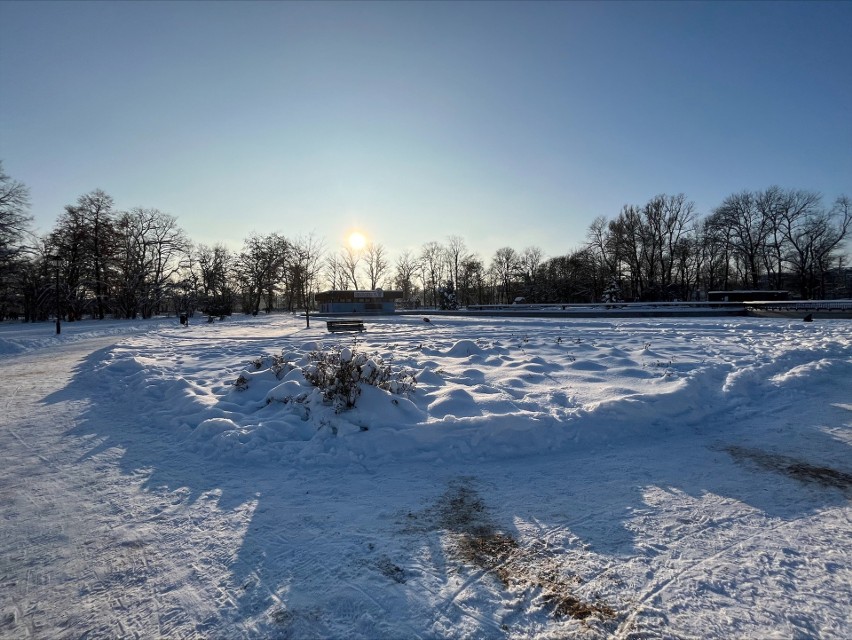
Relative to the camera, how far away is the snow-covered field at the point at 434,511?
2.24 meters

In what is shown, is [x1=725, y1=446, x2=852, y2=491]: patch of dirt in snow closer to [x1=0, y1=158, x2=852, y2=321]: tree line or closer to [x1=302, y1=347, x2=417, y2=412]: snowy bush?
[x1=302, y1=347, x2=417, y2=412]: snowy bush

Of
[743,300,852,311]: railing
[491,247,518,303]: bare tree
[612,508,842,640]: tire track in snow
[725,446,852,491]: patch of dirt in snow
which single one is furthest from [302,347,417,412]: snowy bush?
[491,247,518,303]: bare tree

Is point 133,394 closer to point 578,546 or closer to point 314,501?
point 314,501

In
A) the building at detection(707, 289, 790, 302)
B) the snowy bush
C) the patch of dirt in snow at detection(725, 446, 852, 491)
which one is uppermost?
the building at detection(707, 289, 790, 302)

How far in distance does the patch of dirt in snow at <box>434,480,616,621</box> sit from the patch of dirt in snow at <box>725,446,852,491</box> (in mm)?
3000

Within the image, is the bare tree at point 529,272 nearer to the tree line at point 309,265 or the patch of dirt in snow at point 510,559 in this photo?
the tree line at point 309,265

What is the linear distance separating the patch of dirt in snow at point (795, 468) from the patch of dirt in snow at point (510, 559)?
9.84 feet

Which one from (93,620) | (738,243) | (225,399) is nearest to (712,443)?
(93,620)

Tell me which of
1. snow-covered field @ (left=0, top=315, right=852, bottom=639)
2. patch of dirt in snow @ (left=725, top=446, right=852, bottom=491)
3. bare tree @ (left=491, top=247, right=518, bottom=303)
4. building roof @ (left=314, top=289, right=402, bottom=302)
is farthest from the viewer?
bare tree @ (left=491, top=247, right=518, bottom=303)

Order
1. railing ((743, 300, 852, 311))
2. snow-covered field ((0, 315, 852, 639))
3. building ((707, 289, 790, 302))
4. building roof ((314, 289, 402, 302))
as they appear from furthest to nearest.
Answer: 1. building roof ((314, 289, 402, 302))
2. building ((707, 289, 790, 302))
3. railing ((743, 300, 852, 311))
4. snow-covered field ((0, 315, 852, 639))

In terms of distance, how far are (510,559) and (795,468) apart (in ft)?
11.5

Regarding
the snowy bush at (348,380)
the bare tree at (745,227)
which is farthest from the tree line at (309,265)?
the snowy bush at (348,380)

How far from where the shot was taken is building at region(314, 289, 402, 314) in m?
49.6

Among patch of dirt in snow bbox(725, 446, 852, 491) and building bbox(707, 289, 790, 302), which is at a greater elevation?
building bbox(707, 289, 790, 302)
